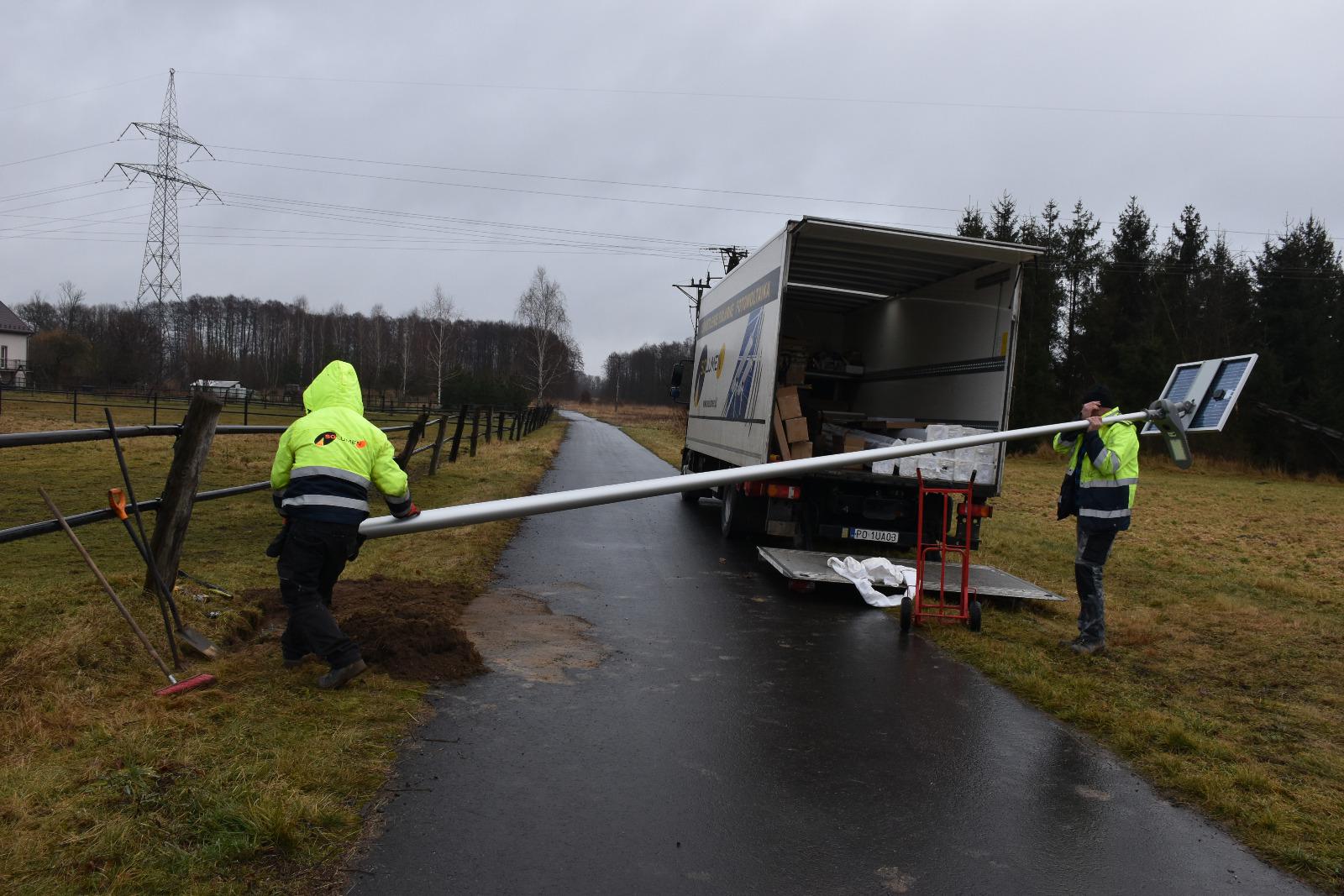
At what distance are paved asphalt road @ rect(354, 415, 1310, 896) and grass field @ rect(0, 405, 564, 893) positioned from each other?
265 mm

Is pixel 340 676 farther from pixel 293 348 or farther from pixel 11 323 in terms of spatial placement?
pixel 293 348

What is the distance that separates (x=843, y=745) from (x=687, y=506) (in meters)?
10.9

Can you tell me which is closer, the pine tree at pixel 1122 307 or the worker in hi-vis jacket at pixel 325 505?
the worker in hi-vis jacket at pixel 325 505

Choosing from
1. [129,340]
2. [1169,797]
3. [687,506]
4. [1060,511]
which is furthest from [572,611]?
[129,340]

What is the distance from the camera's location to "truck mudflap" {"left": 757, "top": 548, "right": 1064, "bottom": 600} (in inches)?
303

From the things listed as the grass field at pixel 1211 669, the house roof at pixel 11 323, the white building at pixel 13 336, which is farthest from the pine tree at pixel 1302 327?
the house roof at pixel 11 323

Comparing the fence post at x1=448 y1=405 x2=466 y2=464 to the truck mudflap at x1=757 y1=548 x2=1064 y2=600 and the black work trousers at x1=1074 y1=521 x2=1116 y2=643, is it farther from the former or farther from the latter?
the black work trousers at x1=1074 y1=521 x2=1116 y2=643

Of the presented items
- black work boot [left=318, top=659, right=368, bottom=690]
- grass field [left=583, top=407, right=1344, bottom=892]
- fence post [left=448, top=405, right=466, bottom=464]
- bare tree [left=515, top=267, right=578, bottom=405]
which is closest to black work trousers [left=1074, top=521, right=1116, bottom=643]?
grass field [left=583, top=407, right=1344, bottom=892]

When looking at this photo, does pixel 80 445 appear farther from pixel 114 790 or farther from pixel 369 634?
pixel 114 790

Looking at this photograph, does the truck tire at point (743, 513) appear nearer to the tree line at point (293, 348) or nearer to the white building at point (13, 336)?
the tree line at point (293, 348)

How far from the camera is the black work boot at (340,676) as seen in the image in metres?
4.55

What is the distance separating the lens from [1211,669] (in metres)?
6.31

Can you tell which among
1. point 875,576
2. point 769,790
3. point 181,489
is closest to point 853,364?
point 875,576

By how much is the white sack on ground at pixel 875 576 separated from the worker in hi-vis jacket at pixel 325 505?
456cm
